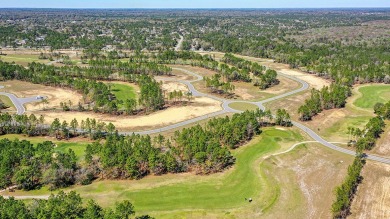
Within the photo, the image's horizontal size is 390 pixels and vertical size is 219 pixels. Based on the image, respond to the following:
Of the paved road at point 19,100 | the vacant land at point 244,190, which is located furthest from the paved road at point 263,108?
the paved road at point 19,100

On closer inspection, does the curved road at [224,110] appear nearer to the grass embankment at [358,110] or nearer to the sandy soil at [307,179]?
the sandy soil at [307,179]

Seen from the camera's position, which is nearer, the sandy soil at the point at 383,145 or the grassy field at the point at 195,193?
the grassy field at the point at 195,193

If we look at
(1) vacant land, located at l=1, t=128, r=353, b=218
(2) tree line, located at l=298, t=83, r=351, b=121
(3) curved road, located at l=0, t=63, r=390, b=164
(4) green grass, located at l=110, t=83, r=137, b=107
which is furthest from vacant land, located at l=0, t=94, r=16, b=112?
(2) tree line, located at l=298, t=83, r=351, b=121

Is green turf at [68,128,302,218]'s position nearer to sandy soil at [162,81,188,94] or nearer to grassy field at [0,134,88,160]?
grassy field at [0,134,88,160]

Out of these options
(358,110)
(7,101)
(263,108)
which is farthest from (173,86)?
(358,110)

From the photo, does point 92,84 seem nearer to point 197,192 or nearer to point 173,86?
point 173,86
